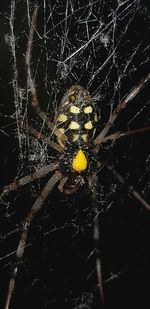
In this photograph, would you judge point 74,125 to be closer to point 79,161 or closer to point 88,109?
point 88,109

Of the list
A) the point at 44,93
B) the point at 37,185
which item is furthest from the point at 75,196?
the point at 44,93

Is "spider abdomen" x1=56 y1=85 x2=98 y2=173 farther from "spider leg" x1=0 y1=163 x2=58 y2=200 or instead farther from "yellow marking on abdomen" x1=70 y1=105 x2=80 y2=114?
"spider leg" x1=0 y1=163 x2=58 y2=200

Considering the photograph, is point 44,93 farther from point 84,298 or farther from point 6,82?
point 84,298

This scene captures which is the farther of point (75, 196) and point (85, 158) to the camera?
point (75, 196)

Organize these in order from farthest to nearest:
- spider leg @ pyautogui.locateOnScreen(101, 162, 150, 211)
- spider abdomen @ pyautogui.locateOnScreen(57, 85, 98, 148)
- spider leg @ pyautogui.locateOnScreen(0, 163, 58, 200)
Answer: spider leg @ pyautogui.locateOnScreen(101, 162, 150, 211), spider leg @ pyautogui.locateOnScreen(0, 163, 58, 200), spider abdomen @ pyautogui.locateOnScreen(57, 85, 98, 148)

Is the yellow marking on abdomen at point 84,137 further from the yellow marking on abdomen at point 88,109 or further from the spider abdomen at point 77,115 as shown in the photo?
the yellow marking on abdomen at point 88,109

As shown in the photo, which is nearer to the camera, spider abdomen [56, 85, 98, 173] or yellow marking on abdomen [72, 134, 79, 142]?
spider abdomen [56, 85, 98, 173]

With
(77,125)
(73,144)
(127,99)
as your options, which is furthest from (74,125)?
(127,99)

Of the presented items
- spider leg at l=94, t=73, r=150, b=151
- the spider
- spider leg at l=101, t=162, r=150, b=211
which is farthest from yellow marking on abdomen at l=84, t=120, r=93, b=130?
spider leg at l=101, t=162, r=150, b=211
